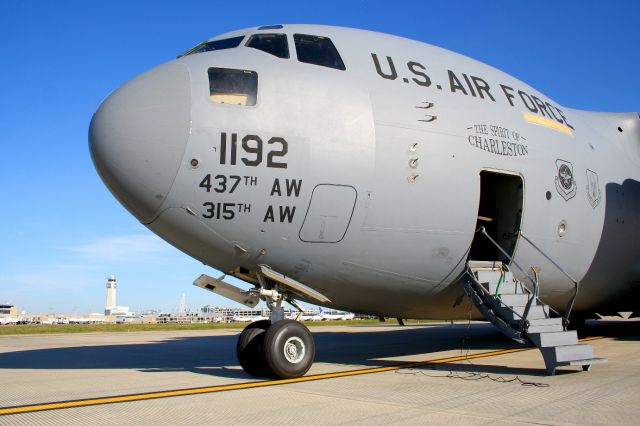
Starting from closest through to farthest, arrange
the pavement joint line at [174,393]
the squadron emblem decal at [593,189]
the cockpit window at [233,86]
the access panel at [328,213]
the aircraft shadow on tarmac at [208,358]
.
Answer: the pavement joint line at [174,393], the cockpit window at [233,86], the access panel at [328,213], the aircraft shadow on tarmac at [208,358], the squadron emblem decal at [593,189]

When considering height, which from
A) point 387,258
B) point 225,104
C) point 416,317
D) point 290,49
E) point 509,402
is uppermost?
point 290,49

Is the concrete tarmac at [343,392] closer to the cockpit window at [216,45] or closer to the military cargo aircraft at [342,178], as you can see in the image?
the military cargo aircraft at [342,178]

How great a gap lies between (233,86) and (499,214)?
5.40 m

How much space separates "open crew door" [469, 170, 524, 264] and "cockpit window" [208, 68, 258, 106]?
4259mm

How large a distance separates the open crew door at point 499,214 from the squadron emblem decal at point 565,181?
1025mm

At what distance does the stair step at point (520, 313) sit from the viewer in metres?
9.36

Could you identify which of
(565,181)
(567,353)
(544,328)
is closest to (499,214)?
(565,181)

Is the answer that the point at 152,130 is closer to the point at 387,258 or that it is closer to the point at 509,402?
the point at 387,258

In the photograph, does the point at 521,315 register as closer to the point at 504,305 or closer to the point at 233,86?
the point at 504,305

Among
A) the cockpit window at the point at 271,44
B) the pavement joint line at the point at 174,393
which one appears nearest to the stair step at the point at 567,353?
the pavement joint line at the point at 174,393

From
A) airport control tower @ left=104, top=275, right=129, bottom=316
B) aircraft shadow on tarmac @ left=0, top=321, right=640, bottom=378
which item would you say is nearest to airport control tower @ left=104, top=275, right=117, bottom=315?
airport control tower @ left=104, top=275, right=129, bottom=316


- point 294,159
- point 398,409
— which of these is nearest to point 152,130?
point 294,159

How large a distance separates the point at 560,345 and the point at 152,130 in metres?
6.64

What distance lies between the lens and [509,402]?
22.2 ft
